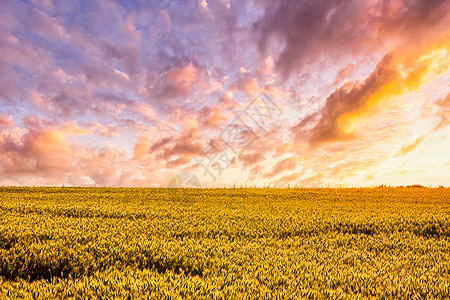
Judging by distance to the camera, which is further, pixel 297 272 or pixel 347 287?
pixel 297 272

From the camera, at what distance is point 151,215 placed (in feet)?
32.0

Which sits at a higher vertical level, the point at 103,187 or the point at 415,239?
the point at 103,187

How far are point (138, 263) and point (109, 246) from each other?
42.3 inches

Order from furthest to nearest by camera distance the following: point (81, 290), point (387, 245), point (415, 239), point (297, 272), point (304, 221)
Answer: point (304, 221), point (415, 239), point (387, 245), point (297, 272), point (81, 290)

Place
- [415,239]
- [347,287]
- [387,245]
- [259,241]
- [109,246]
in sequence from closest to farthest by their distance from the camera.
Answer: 1. [347,287]
2. [109,246]
3. [259,241]
4. [387,245]
5. [415,239]

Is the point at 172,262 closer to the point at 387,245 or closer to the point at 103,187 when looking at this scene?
the point at 387,245

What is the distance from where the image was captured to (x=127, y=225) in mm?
7781

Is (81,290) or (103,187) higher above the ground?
(103,187)

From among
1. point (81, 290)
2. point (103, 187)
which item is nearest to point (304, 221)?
point (81, 290)

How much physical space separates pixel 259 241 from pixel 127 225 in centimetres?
374

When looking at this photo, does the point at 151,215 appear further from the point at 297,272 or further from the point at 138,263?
the point at 297,272

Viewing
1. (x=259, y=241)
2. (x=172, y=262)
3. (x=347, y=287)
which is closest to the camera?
(x=347, y=287)

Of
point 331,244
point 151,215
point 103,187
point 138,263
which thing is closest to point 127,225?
point 151,215

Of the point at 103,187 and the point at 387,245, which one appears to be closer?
the point at 387,245
